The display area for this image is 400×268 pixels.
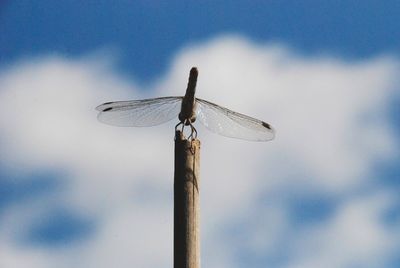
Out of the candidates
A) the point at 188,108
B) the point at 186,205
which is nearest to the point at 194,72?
the point at 188,108

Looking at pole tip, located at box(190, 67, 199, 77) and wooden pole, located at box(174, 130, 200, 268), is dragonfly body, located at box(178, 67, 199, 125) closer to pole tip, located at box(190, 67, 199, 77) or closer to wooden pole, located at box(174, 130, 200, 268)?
pole tip, located at box(190, 67, 199, 77)

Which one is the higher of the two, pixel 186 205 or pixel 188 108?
pixel 188 108

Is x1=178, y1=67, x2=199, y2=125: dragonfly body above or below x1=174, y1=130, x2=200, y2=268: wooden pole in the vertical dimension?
above

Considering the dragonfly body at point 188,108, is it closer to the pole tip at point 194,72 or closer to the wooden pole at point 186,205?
the pole tip at point 194,72

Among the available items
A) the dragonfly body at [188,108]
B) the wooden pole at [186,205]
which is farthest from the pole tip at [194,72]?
the wooden pole at [186,205]

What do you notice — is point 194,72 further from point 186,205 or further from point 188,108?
point 186,205

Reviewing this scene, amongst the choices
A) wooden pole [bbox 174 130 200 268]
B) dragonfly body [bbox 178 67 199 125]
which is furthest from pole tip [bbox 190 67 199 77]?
wooden pole [bbox 174 130 200 268]

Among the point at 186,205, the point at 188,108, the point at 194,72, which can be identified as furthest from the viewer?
the point at 188,108

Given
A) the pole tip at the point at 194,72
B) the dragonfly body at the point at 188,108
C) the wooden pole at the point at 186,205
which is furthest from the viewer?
the dragonfly body at the point at 188,108
